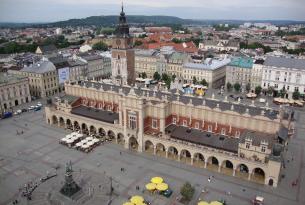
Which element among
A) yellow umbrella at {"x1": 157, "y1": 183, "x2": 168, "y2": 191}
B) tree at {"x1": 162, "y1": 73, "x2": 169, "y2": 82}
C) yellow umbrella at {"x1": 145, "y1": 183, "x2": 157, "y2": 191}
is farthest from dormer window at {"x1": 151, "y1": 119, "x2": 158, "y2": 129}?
tree at {"x1": 162, "y1": 73, "x2": 169, "y2": 82}

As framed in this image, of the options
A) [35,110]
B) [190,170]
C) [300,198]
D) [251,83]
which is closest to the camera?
[300,198]

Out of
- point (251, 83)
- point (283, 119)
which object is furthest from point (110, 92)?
point (251, 83)

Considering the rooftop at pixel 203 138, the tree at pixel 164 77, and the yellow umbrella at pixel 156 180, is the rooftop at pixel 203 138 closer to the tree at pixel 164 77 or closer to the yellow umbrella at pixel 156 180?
the yellow umbrella at pixel 156 180

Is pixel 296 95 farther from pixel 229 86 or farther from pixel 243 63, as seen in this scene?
pixel 229 86

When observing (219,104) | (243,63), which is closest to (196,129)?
(219,104)

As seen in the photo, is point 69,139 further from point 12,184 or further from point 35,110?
point 35,110

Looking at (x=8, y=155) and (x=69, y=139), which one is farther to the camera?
(x=69, y=139)

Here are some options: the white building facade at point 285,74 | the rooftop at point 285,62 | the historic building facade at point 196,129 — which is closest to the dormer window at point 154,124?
the historic building facade at point 196,129
